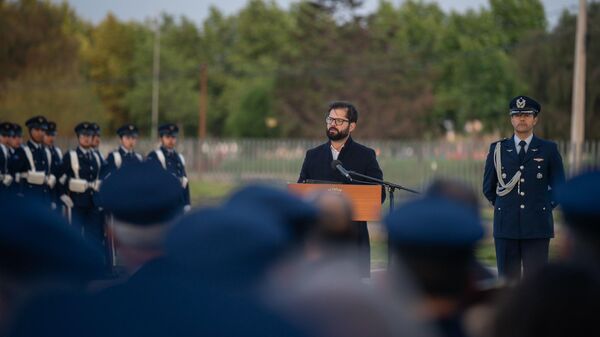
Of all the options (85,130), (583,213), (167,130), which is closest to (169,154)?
(167,130)

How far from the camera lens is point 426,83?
56.7 metres

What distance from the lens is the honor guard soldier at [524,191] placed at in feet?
27.8

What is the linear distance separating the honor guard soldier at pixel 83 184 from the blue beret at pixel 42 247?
10.3m

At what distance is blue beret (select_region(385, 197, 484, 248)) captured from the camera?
281 centimetres

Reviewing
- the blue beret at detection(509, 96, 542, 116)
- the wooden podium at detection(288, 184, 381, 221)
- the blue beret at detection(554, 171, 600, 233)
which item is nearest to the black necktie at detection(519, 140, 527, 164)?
the blue beret at detection(509, 96, 542, 116)

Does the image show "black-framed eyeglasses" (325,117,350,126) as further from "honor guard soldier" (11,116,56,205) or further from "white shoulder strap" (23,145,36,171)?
"white shoulder strap" (23,145,36,171)

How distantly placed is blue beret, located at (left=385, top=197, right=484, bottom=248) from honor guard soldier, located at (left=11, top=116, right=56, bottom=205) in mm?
11386

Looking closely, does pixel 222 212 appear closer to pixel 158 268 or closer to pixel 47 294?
pixel 158 268

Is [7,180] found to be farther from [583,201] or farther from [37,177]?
[583,201]

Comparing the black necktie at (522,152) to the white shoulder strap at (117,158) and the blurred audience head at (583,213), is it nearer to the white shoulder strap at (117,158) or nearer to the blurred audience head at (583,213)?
the blurred audience head at (583,213)

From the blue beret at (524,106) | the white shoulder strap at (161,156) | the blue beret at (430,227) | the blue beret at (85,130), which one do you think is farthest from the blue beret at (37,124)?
the blue beret at (430,227)

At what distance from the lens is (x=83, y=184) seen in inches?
522

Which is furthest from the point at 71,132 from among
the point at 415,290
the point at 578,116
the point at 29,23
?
the point at 415,290

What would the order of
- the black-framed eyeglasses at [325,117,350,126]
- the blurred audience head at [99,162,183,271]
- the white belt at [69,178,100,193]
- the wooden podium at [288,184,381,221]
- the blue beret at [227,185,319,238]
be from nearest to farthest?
the blurred audience head at [99,162,183,271]
the blue beret at [227,185,319,238]
the wooden podium at [288,184,381,221]
the black-framed eyeglasses at [325,117,350,126]
the white belt at [69,178,100,193]
